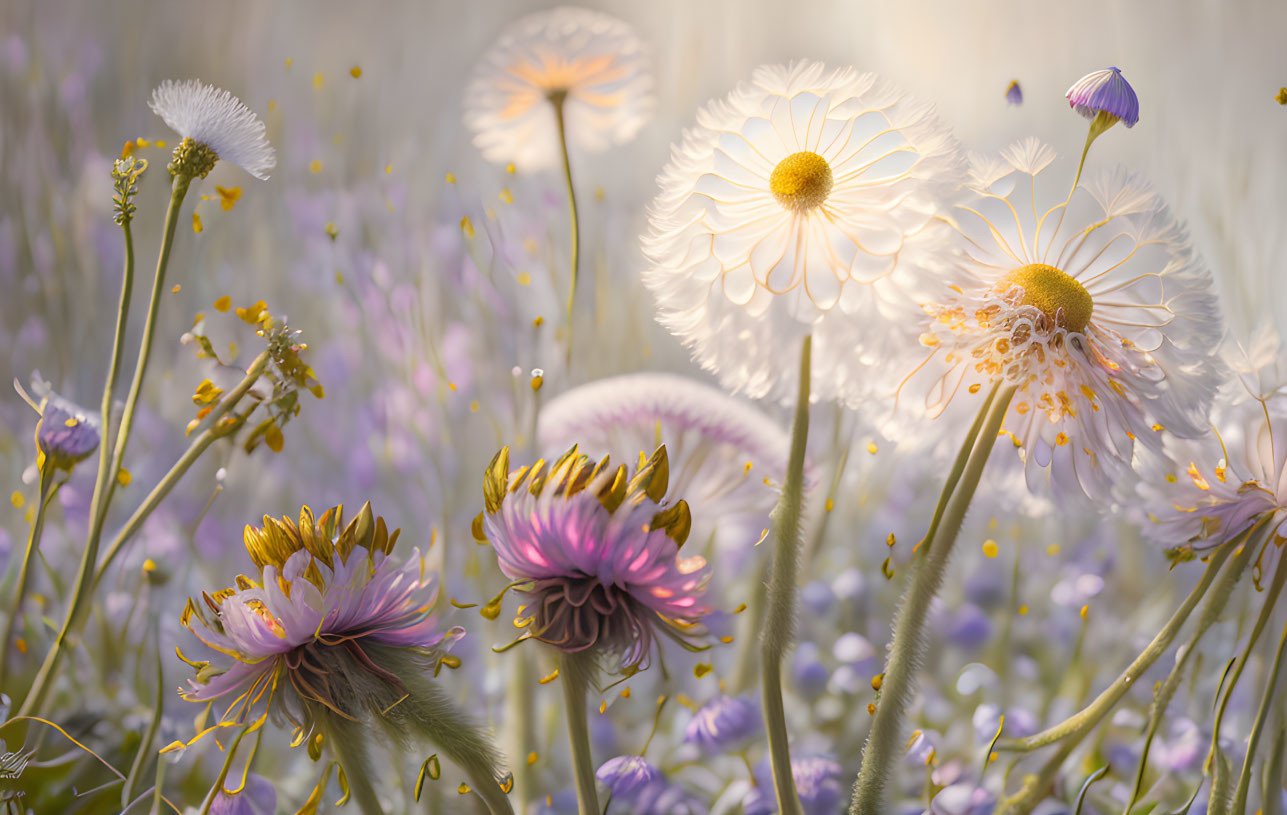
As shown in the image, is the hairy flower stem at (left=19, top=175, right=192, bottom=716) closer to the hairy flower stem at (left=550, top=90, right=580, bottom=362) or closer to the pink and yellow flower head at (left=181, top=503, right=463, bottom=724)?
the pink and yellow flower head at (left=181, top=503, right=463, bottom=724)

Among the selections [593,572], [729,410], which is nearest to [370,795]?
[593,572]

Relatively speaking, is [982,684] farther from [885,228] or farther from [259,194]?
[259,194]

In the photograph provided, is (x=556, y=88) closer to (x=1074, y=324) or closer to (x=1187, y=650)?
(x=1074, y=324)

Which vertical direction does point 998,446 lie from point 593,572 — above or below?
above

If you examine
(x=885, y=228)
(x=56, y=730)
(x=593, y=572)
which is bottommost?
(x=56, y=730)

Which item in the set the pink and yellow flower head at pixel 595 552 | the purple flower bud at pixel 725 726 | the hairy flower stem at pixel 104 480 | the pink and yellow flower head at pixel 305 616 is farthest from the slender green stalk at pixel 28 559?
the purple flower bud at pixel 725 726

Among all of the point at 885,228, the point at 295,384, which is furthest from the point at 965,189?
the point at 295,384

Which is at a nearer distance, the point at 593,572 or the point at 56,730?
the point at 593,572

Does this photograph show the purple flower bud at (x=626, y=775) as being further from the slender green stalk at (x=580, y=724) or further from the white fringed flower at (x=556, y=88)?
the white fringed flower at (x=556, y=88)

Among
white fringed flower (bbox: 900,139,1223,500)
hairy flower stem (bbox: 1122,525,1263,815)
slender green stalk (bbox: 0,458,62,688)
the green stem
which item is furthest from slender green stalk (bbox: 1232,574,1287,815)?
slender green stalk (bbox: 0,458,62,688)
